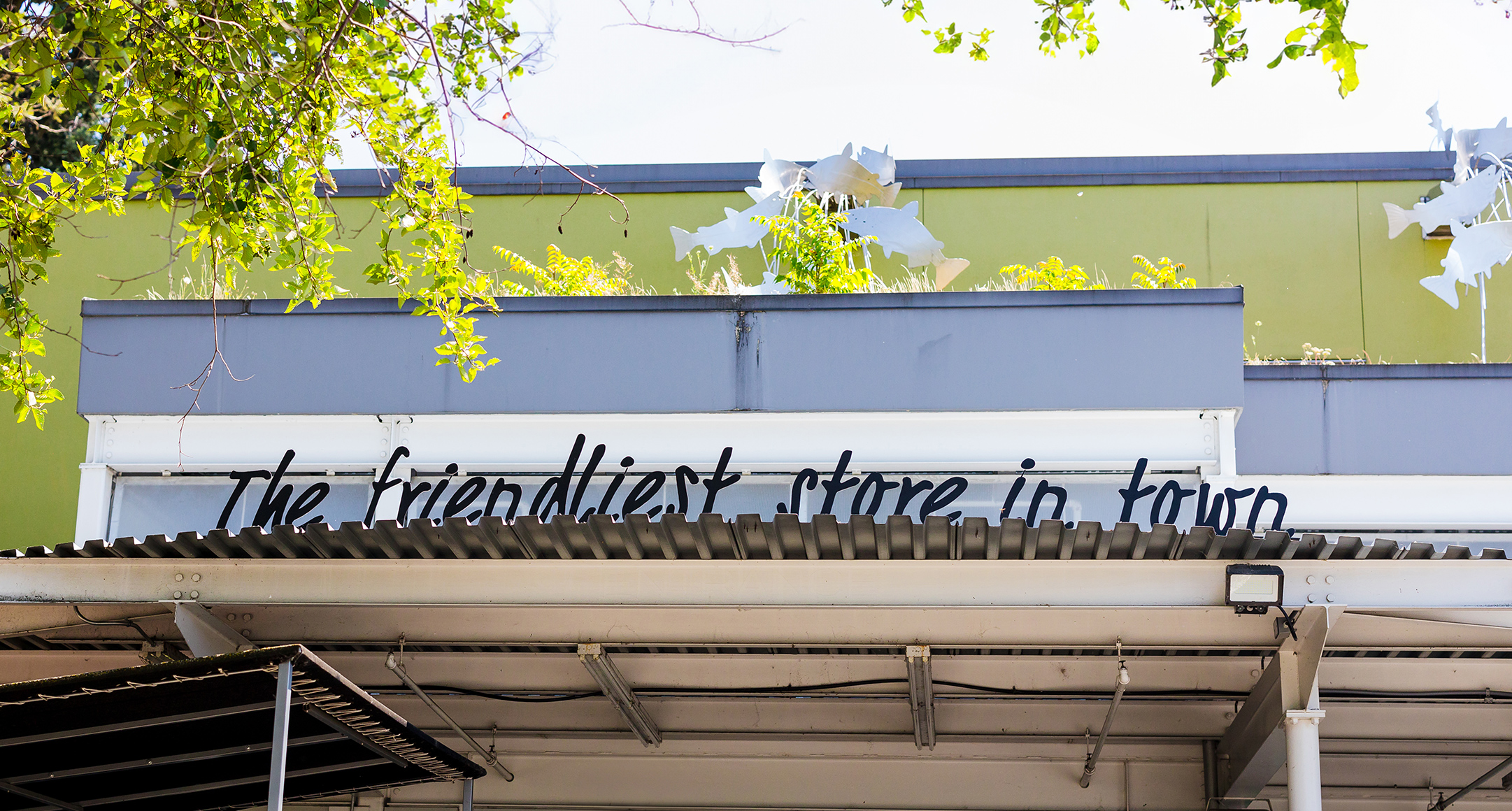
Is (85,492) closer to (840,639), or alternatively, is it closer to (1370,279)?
(840,639)

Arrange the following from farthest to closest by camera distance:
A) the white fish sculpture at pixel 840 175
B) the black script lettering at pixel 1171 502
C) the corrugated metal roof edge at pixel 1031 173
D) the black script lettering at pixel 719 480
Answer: the corrugated metal roof edge at pixel 1031 173, the white fish sculpture at pixel 840 175, the black script lettering at pixel 1171 502, the black script lettering at pixel 719 480

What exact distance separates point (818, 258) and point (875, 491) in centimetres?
255

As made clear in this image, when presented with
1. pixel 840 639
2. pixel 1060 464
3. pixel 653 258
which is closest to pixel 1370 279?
pixel 1060 464

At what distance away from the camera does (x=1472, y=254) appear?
12328 millimetres

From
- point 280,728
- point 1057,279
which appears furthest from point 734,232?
point 280,728

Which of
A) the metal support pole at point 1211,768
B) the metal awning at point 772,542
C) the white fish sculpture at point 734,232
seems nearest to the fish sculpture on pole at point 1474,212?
the metal support pole at point 1211,768

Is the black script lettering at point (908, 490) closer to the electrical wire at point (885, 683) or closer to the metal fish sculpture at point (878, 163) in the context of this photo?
the electrical wire at point (885, 683)

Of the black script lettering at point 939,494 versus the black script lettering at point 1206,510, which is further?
the black script lettering at point 1206,510

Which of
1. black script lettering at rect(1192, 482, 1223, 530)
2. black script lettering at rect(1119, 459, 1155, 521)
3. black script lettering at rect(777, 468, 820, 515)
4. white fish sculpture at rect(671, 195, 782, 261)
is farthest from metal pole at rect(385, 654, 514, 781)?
white fish sculpture at rect(671, 195, 782, 261)

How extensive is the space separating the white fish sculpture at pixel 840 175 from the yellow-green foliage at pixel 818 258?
0.76m

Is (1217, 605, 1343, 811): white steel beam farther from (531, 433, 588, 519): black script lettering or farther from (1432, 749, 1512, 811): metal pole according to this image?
(531, 433, 588, 519): black script lettering

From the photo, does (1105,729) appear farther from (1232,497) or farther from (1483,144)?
(1483,144)

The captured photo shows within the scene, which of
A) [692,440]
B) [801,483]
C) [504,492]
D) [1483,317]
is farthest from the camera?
[1483,317]

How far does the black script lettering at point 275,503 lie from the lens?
Result: 8867 millimetres
